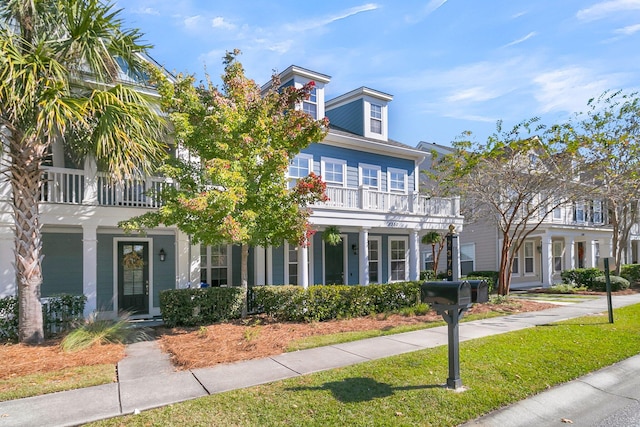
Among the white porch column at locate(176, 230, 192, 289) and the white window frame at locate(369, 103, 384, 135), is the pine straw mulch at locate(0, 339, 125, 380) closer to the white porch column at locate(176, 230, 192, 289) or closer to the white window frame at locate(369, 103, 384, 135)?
the white porch column at locate(176, 230, 192, 289)

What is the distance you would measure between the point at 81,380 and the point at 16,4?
22.5 ft

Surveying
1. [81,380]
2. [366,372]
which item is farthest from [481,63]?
[81,380]

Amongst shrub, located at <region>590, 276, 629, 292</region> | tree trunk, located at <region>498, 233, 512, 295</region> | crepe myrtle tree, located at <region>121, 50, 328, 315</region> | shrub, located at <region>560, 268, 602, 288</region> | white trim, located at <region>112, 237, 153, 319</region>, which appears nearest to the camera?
crepe myrtle tree, located at <region>121, 50, 328, 315</region>

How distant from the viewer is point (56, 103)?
7.00 meters

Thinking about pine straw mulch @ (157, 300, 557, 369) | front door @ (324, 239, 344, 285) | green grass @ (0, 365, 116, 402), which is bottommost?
→ pine straw mulch @ (157, 300, 557, 369)

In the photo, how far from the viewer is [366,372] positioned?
5957mm

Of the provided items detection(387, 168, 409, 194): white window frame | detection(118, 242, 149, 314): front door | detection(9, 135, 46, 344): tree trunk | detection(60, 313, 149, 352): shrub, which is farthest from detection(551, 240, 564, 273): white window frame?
detection(9, 135, 46, 344): tree trunk

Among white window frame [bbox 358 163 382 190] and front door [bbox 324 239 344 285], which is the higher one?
white window frame [bbox 358 163 382 190]

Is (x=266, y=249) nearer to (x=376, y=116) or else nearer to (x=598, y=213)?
(x=376, y=116)

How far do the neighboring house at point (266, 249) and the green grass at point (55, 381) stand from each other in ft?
11.9

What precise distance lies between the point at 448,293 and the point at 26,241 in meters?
7.88

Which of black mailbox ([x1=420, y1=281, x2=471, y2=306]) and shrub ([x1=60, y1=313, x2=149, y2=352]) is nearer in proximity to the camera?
black mailbox ([x1=420, y1=281, x2=471, y2=306])

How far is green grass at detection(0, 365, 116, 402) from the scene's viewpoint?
5293mm

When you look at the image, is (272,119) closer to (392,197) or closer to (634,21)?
(392,197)
